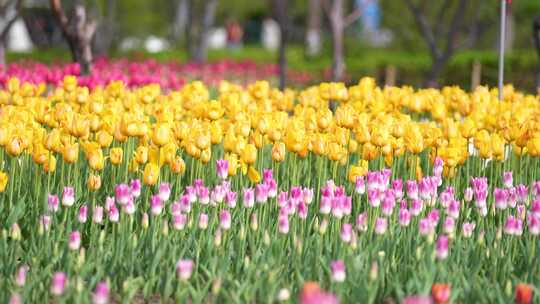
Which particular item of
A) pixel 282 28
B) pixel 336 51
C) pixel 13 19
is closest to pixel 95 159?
pixel 13 19

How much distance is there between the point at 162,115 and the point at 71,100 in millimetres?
1229

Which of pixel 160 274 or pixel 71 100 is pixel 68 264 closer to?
pixel 160 274

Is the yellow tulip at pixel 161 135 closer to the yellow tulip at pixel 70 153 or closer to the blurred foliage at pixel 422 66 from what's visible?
the yellow tulip at pixel 70 153

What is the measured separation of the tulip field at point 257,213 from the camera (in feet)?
15.6

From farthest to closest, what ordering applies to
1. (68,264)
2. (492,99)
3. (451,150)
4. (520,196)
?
(492,99), (451,150), (520,196), (68,264)

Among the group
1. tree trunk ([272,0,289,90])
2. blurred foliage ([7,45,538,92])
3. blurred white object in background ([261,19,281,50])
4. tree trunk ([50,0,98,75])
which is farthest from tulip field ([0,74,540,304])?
blurred white object in background ([261,19,281,50])

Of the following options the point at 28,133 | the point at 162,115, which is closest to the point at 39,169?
the point at 28,133

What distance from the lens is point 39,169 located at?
20.2ft

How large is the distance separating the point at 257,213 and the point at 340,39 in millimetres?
11854

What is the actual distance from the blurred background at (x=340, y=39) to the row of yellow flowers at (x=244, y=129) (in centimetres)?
459

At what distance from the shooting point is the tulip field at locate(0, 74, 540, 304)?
4.75 m

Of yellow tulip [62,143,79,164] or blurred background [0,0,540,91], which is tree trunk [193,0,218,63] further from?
yellow tulip [62,143,79,164]

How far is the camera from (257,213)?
587cm

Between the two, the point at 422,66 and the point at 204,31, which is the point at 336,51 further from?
the point at 204,31
